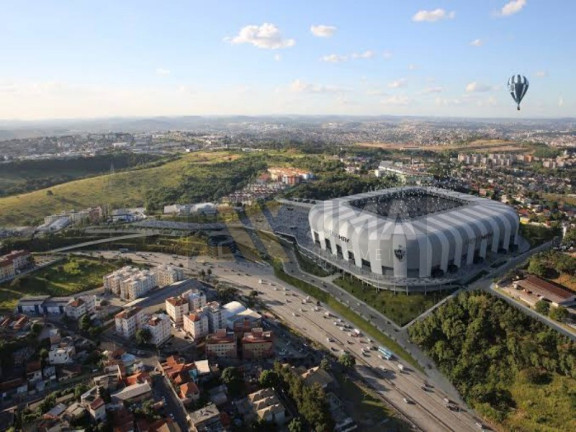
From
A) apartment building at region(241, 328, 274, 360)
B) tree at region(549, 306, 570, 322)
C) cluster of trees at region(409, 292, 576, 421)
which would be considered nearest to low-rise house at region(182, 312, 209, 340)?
apartment building at region(241, 328, 274, 360)

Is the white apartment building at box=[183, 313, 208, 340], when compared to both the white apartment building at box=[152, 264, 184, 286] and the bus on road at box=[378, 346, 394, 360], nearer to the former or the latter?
the white apartment building at box=[152, 264, 184, 286]

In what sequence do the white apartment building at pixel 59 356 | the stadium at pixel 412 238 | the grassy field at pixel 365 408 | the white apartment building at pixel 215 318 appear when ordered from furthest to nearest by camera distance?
the stadium at pixel 412 238
the white apartment building at pixel 215 318
the white apartment building at pixel 59 356
the grassy field at pixel 365 408

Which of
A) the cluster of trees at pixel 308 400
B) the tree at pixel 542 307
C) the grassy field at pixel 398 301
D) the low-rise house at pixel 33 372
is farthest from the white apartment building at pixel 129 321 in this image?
the tree at pixel 542 307

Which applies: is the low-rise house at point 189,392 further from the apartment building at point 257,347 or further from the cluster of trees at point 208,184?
the cluster of trees at point 208,184

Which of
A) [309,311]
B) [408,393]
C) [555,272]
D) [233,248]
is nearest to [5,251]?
[233,248]

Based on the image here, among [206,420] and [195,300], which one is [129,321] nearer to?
[195,300]

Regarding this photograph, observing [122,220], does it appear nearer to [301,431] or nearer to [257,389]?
[257,389]
